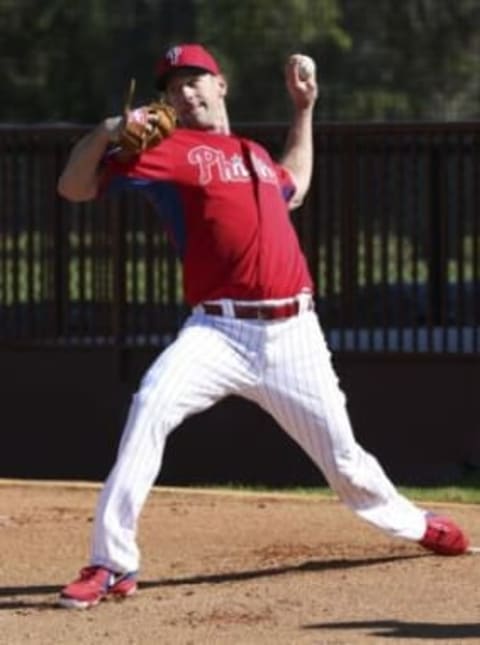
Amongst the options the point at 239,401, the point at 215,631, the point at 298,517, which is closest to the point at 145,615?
the point at 215,631

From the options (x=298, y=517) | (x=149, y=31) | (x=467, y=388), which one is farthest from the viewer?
(x=149, y=31)

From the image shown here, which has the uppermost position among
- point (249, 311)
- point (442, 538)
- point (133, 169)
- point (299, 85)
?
point (299, 85)

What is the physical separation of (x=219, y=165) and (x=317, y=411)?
0.92m

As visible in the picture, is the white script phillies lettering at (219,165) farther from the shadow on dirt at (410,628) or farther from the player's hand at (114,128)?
the shadow on dirt at (410,628)

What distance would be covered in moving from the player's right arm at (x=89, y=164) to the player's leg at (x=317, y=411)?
814mm

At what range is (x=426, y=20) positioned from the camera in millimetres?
27281

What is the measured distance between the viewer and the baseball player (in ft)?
25.2

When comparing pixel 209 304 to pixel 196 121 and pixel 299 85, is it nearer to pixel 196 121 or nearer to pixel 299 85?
pixel 196 121

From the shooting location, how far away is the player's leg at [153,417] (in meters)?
7.67

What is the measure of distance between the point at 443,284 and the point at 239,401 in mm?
1249

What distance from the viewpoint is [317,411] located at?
26.2ft


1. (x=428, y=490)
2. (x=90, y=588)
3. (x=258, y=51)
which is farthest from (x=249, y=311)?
(x=258, y=51)

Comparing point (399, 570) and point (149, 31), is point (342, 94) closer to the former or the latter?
point (149, 31)

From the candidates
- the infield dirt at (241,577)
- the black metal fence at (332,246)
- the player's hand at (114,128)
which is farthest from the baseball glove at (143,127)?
the black metal fence at (332,246)
